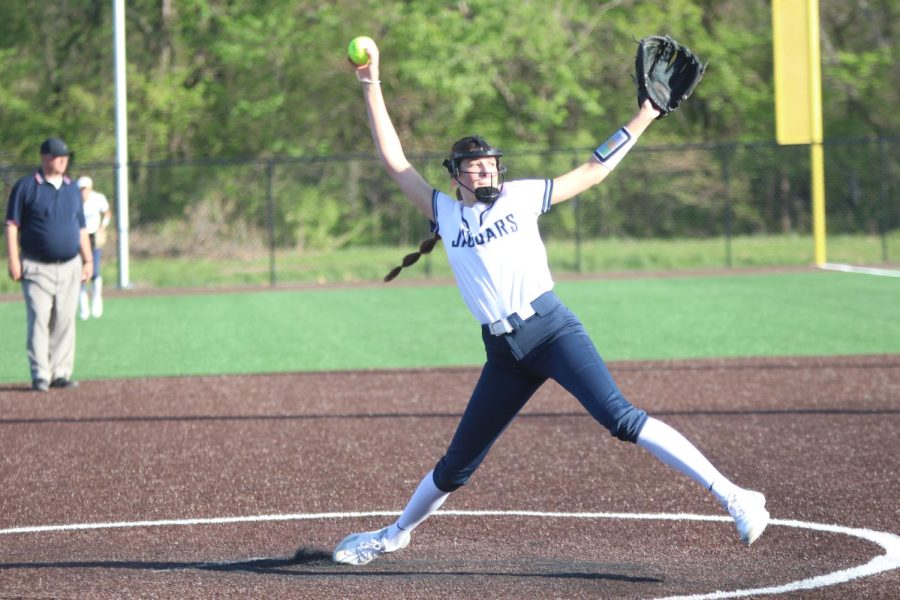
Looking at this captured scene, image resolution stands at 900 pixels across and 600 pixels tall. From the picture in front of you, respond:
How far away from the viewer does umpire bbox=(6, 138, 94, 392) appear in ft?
39.7

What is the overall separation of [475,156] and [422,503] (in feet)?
5.44

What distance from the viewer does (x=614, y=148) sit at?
6.04 m

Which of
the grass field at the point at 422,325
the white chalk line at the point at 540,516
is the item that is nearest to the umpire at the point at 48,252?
the grass field at the point at 422,325

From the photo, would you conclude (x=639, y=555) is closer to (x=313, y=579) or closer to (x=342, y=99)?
(x=313, y=579)

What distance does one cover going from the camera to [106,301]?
23797 mm

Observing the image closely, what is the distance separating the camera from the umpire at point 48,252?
12.1 metres

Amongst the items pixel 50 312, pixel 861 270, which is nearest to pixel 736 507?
pixel 50 312

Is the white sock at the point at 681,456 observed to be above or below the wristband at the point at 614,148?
below

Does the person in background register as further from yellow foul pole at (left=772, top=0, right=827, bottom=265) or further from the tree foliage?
the tree foliage

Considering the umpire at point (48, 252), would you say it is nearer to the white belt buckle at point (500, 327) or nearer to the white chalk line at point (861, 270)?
the white belt buckle at point (500, 327)

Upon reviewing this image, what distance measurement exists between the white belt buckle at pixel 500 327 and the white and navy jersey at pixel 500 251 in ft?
0.09

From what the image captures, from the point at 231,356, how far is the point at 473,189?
33.6 ft

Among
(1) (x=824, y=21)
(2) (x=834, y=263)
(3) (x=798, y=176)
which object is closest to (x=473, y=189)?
(2) (x=834, y=263)

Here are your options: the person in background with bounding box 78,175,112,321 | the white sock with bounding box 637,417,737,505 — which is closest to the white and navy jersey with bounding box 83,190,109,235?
the person in background with bounding box 78,175,112,321
